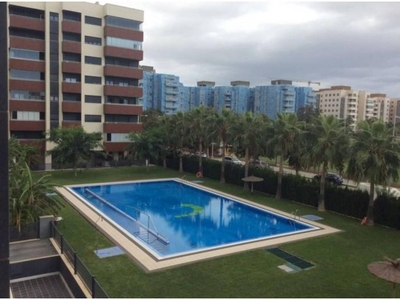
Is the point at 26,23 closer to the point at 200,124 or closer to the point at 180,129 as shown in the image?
the point at 180,129

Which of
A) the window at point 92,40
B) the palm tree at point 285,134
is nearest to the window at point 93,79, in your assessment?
the window at point 92,40

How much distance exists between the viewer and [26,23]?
38.0 meters

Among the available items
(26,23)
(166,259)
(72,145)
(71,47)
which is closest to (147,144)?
(72,145)

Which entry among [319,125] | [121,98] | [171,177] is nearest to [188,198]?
[171,177]

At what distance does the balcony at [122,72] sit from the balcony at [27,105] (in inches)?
317

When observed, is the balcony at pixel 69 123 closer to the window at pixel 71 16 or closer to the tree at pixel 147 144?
the tree at pixel 147 144

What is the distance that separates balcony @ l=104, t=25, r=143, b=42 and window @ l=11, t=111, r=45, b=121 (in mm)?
12041

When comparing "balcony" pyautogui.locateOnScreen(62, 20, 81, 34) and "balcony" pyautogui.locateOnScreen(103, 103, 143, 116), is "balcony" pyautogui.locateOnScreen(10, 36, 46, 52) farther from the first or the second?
"balcony" pyautogui.locateOnScreen(103, 103, 143, 116)

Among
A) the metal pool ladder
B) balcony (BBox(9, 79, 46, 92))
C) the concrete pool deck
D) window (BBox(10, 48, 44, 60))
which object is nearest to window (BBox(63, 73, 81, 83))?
balcony (BBox(9, 79, 46, 92))

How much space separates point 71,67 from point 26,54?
184 inches

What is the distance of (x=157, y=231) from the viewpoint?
2014 centimetres

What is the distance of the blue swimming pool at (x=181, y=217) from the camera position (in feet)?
60.9

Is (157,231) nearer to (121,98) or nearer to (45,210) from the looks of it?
(45,210)

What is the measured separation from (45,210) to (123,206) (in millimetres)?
8575
